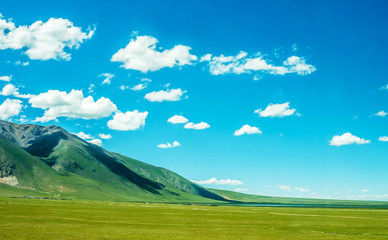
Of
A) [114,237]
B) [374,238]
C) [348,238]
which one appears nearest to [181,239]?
[114,237]

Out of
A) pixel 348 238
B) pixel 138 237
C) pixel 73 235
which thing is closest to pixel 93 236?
pixel 73 235

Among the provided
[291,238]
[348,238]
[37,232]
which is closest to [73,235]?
[37,232]

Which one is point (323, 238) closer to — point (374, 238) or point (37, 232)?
point (374, 238)

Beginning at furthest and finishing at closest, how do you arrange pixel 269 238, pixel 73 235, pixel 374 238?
1. pixel 374 238
2. pixel 269 238
3. pixel 73 235

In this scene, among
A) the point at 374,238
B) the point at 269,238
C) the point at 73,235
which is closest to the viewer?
the point at 73,235

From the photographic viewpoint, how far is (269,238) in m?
42.3

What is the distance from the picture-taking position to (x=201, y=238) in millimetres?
40438

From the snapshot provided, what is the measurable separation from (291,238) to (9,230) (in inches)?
1385

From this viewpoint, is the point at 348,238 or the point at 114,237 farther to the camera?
the point at 348,238

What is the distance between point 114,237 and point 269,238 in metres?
19.4

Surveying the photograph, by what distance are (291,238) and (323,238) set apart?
15.4 feet

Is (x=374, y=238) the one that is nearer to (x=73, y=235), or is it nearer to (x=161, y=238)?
(x=161, y=238)

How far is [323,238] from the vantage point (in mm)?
44094

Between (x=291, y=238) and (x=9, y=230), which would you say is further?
(x=291, y=238)
